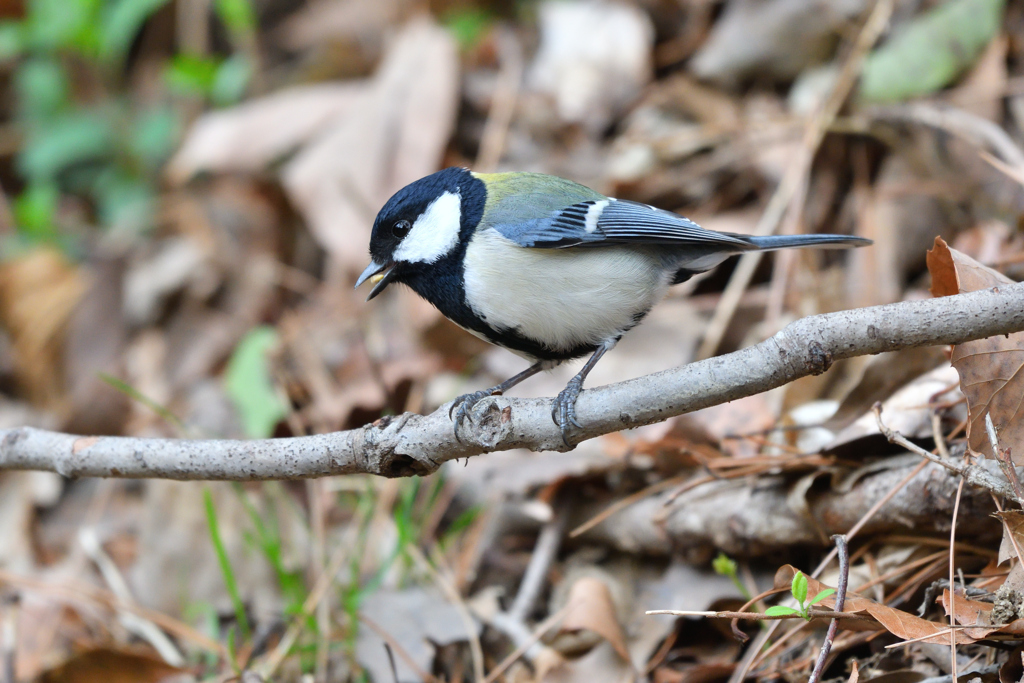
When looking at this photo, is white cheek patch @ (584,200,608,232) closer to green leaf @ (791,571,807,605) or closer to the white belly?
the white belly

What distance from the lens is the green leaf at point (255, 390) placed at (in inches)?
132

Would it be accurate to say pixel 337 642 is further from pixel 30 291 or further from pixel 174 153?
pixel 174 153

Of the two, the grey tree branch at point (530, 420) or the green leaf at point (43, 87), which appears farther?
the green leaf at point (43, 87)

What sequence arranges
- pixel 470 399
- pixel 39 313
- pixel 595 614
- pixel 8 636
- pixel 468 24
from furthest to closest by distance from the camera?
1. pixel 468 24
2. pixel 39 313
3. pixel 8 636
4. pixel 595 614
5. pixel 470 399

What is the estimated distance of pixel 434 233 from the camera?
2521 mm

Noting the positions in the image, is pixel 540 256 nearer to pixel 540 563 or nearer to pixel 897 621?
pixel 540 563

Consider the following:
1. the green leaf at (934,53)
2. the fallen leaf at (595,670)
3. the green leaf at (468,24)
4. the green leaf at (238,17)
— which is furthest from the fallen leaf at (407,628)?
the green leaf at (238,17)

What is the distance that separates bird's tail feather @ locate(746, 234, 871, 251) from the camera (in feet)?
7.16

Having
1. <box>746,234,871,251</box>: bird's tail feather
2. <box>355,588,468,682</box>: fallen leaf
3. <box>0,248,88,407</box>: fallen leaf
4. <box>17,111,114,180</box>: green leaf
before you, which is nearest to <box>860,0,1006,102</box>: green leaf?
<box>746,234,871,251</box>: bird's tail feather

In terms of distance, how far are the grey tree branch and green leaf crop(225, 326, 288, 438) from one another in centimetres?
130

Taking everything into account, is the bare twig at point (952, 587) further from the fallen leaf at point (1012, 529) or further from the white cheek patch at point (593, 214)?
the white cheek patch at point (593, 214)

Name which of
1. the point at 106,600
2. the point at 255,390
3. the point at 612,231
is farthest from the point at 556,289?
the point at 106,600

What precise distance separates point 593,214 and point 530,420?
35.4 inches

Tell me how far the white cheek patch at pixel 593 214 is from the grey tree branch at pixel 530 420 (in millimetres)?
732
